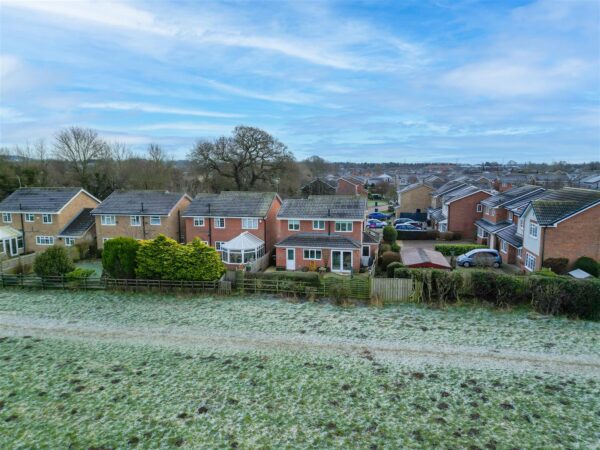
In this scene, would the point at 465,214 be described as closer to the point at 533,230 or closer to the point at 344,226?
the point at 533,230

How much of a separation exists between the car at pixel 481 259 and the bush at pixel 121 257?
25.1 m

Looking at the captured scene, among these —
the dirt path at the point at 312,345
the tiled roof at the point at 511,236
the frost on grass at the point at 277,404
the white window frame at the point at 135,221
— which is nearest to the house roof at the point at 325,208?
the tiled roof at the point at 511,236

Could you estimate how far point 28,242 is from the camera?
130 feet

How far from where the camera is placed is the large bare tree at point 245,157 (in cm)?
5888

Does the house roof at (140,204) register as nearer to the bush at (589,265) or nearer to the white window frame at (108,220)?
the white window frame at (108,220)

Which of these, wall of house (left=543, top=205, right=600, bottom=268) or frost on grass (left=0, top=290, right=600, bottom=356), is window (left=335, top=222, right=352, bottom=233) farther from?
wall of house (left=543, top=205, right=600, bottom=268)

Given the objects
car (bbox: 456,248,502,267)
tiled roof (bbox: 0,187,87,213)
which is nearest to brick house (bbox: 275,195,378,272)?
car (bbox: 456,248,502,267)

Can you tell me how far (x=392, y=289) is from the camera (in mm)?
22938

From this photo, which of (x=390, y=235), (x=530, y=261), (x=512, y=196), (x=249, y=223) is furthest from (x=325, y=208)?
(x=512, y=196)

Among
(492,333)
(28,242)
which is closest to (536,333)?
(492,333)

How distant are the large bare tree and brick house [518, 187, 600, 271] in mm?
39264

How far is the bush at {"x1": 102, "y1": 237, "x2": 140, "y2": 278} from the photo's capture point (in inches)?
1000

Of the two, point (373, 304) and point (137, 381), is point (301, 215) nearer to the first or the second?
point (373, 304)

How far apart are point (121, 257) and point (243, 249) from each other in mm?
8888
